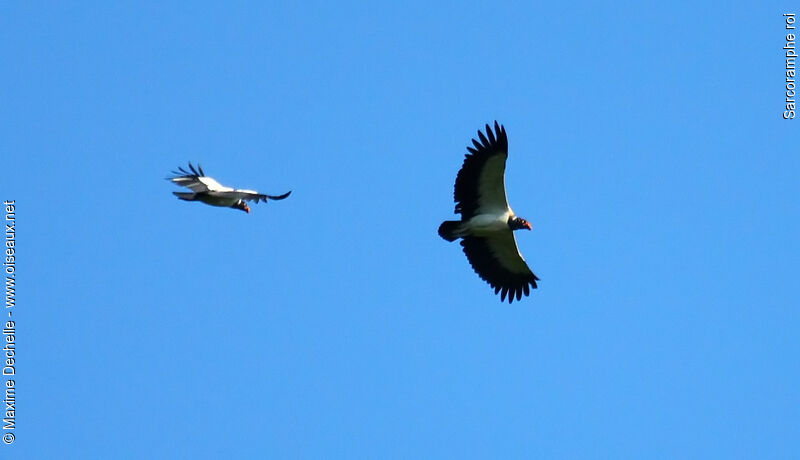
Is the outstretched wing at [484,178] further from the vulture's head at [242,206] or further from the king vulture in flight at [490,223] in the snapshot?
the vulture's head at [242,206]

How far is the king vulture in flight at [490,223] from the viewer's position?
92.3 feet

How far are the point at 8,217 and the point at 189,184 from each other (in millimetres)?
4661

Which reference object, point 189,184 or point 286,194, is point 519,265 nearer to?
point 286,194

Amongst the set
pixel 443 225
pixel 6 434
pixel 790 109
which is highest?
pixel 790 109

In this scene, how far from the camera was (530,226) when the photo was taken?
29.4 metres

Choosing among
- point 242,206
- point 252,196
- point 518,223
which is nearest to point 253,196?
point 252,196

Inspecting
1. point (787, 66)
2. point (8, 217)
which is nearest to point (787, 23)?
point (787, 66)

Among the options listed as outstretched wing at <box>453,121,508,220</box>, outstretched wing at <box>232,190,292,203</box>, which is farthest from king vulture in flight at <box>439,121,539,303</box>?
outstretched wing at <box>232,190,292,203</box>

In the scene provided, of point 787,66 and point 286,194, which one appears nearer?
point 286,194

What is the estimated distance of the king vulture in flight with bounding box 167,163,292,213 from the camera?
96.8 ft

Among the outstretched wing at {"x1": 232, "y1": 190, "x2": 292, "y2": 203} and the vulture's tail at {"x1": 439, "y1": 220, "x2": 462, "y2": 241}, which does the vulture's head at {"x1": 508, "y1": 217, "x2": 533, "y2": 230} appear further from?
the outstretched wing at {"x1": 232, "y1": 190, "x2": 292, "y2": 203}

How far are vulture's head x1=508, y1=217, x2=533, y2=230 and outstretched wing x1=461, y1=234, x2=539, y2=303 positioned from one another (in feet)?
1.28

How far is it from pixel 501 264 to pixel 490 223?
1.97 meters

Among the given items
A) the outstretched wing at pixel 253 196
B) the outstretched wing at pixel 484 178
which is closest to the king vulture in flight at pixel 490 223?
the outstretched wing at pixel 484 178
